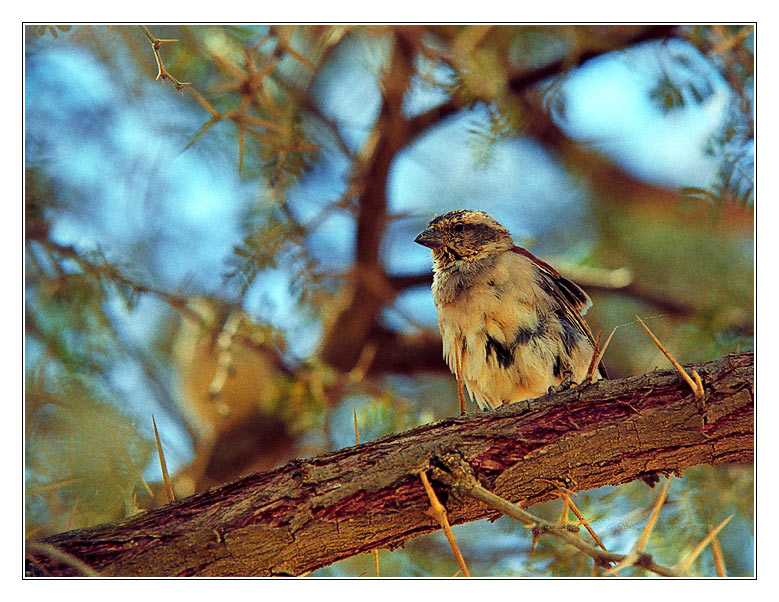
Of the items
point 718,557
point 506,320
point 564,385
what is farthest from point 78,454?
point 718,557

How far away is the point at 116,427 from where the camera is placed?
2395 millimetres

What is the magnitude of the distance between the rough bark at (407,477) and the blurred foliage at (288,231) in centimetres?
52

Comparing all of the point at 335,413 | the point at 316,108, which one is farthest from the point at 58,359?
the point at 316,108

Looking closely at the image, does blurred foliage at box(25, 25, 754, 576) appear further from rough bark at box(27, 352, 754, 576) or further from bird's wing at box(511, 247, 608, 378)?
rough bark at box(27, 352, 754, 576)

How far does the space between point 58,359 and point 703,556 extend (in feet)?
7.16

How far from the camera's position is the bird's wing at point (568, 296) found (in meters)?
2.44

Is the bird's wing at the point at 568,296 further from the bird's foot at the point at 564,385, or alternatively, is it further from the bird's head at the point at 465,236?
the bird's foot at the point at 564,385

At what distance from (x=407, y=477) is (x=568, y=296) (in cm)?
105

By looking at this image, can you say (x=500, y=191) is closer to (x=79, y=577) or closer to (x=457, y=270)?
(x=457, y=270)

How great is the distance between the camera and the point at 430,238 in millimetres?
2645

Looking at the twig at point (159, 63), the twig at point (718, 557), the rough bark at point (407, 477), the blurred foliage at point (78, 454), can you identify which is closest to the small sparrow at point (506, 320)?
the rough bark at point (407, 477)

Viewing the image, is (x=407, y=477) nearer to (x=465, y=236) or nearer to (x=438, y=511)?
(x=438, y=511)

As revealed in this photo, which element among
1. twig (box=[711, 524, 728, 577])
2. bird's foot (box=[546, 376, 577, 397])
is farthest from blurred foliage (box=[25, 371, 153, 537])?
twig (box=[711, 524, 728, 577])

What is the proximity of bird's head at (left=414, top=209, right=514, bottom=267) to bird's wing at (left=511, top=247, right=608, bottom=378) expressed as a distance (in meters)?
0.09
